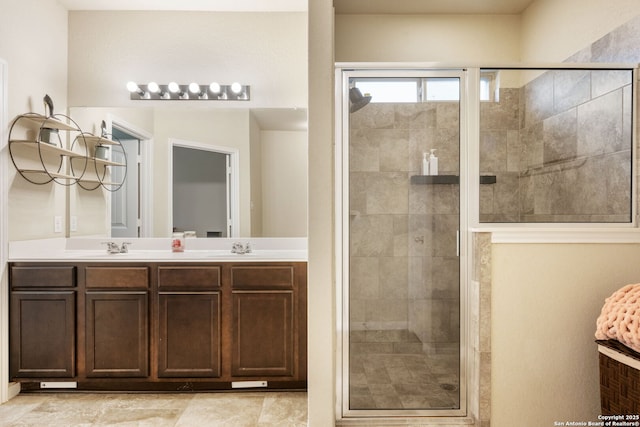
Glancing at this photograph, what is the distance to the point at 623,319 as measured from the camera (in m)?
1.52

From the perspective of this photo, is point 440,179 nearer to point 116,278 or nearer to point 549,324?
point 549,324

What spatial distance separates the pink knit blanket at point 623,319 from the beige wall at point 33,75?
10.9 ft

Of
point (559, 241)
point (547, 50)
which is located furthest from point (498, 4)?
point (559, 241)

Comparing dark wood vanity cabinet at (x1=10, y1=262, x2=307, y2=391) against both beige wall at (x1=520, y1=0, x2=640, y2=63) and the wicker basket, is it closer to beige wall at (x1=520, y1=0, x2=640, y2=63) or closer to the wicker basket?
the wicker basket

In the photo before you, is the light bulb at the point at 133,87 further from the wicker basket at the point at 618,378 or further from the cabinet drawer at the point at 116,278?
the wicker basket at the point at 618,378

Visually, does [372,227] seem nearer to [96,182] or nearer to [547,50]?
[547,50]

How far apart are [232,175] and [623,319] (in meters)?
2.46

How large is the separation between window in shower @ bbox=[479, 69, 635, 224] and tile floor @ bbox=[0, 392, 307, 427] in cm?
162

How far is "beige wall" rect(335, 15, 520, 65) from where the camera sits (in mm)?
2924

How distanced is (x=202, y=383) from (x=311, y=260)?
126cm

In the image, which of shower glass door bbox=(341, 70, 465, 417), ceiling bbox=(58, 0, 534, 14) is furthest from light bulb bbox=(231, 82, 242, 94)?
shower glass door bbox=(341, 70, 465, 417)

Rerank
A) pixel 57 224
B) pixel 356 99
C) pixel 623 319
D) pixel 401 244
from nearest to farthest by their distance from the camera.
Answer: pixel 623 319 < pixel 356 99 < pixel 401 244 < pixel 57 224

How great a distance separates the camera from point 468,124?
2035mm

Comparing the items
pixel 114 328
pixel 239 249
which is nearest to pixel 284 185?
pixel 239 249
